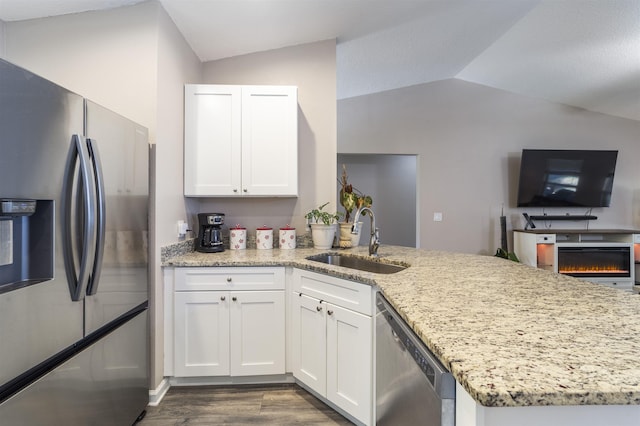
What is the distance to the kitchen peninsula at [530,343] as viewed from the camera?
0.54 meters

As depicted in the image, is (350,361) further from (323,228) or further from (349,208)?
(349,208)

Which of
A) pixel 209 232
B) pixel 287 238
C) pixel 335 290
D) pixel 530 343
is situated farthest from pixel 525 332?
pixel 209 232

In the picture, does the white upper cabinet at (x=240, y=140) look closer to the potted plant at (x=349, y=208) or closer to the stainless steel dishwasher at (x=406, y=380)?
the potted plant at (x=349, y=208)

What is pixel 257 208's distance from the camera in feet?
9.16

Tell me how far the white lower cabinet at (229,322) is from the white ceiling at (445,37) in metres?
1.78

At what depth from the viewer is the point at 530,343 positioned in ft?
2.31

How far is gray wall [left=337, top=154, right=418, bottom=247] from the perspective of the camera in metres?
5.91

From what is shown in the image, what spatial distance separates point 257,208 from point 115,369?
61.4 inches

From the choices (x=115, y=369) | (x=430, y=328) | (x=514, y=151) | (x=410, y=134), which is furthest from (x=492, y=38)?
(x=115, y=369)

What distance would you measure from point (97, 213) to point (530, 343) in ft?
5.19

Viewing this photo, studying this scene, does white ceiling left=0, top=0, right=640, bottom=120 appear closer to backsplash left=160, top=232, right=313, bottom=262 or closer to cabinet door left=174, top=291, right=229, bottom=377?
backsplash left=160, top=232, right=313, bottom=262

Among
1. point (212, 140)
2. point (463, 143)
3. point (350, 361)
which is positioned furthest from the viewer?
point (463, 143)

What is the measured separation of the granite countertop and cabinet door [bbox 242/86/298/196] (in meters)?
1.24

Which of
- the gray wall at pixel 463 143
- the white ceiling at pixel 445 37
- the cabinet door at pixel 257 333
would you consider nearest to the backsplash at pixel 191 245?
the cabinet door at pixel 257 333
